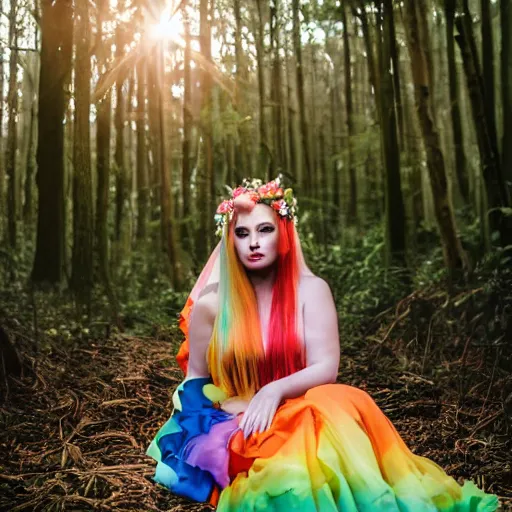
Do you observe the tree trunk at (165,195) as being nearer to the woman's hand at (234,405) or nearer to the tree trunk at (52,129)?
the tree trunk at (52,129)

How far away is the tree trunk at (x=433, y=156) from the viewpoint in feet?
12.1

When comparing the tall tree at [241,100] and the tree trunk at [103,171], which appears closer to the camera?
the tree trunk at [103,171]

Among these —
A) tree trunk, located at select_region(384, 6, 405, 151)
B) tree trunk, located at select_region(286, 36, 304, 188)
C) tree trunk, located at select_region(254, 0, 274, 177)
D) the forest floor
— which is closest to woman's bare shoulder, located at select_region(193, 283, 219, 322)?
the forest floor

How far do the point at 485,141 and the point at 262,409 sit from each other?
2.36 metres

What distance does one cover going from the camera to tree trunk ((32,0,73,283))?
3.46 m

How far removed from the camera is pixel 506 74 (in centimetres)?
377

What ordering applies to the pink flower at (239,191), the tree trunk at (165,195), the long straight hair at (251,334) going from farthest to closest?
the tree trunk at (165,195)
the pink flower at (239,191)
the long straight hair at (251,334)

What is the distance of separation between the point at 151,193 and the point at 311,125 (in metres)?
1.09

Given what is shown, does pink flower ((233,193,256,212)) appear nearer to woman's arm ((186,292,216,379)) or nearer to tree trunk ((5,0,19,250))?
woman's arm ((186,292,216,379))

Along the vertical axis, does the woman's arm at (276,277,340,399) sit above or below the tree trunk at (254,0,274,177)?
below

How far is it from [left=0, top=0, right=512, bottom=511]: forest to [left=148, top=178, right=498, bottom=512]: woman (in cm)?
79

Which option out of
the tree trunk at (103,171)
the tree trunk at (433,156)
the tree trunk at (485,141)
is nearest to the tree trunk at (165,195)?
the tree trunk at (103,171)

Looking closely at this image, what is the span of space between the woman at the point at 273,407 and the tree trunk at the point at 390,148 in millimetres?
1917

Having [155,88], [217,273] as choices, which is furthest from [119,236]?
[217,273]
